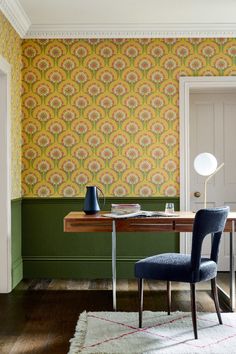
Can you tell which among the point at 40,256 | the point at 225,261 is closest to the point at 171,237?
the point at 225,261

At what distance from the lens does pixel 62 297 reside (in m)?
4.66

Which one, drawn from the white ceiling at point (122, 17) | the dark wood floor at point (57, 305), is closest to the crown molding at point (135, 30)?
the white ceiling at point (122, 17)

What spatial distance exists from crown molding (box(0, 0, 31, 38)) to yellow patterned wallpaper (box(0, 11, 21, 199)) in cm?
5

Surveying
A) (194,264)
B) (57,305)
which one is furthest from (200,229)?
(57,305)

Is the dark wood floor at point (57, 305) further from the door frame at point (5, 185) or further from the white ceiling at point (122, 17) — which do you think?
the white ceiling at point (122, 17)

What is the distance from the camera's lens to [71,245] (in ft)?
18.3

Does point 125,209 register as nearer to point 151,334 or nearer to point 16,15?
point 151,334

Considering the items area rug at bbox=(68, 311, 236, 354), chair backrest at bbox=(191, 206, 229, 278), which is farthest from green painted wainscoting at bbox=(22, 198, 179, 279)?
chair backrest at bbox=(191, 206, 229, 278)

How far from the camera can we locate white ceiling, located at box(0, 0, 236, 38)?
15.6 ft

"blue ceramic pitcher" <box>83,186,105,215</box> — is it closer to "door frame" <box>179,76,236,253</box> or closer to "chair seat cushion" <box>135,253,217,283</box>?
"chair seat cushion" <box>135,253,217,283</box>

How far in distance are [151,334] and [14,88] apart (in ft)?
9.38

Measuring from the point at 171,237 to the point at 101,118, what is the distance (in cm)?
147

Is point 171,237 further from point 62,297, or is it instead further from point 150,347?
point 150,347

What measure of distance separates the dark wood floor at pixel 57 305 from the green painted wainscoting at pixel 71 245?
20 centimetres
